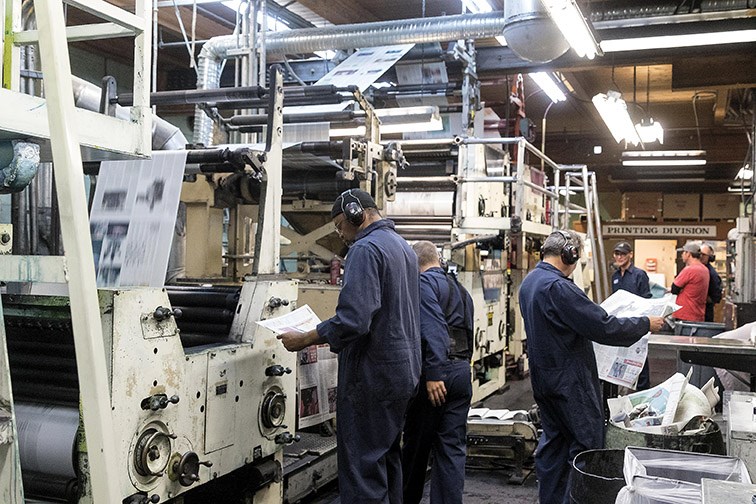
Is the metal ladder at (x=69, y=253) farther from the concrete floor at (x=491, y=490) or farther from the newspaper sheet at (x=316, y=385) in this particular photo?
the concrete floor at (x=491, y=490)

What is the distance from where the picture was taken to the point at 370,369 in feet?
10.4

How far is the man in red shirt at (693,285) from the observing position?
26.6 feet

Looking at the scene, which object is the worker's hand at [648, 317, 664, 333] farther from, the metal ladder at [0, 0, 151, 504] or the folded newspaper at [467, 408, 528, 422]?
the metal ladder at [0, 0, 151, 504]

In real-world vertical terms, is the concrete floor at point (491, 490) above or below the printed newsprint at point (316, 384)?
below

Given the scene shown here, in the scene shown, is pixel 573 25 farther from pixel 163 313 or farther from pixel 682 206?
pixel 682 206

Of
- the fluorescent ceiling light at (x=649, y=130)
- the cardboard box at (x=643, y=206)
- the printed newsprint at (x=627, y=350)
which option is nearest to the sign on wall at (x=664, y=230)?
the cardboard box at (x=643, y=206)

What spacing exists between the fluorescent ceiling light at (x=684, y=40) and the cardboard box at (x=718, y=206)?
9324 mm

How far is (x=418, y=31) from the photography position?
6605 millimetres

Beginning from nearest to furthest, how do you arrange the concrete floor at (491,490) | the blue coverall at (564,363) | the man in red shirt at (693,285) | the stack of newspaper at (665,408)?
the stack of newspaper at (665,408) < the blue coverall at (564,363) < the concrete floor at (491,490) < the man in red shirt at (693,285)

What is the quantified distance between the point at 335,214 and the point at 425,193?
3840 millimetres

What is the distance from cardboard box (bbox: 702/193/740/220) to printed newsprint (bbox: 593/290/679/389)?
11.7m

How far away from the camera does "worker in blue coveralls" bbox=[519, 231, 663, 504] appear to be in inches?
141

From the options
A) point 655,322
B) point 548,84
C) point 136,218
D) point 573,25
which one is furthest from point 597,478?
point 548,84

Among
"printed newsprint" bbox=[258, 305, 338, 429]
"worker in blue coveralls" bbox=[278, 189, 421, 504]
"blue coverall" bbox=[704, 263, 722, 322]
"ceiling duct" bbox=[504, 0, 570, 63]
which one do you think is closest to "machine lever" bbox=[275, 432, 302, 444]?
"worker in blue coveralls" bbox=[278, 189, 421, 504]
